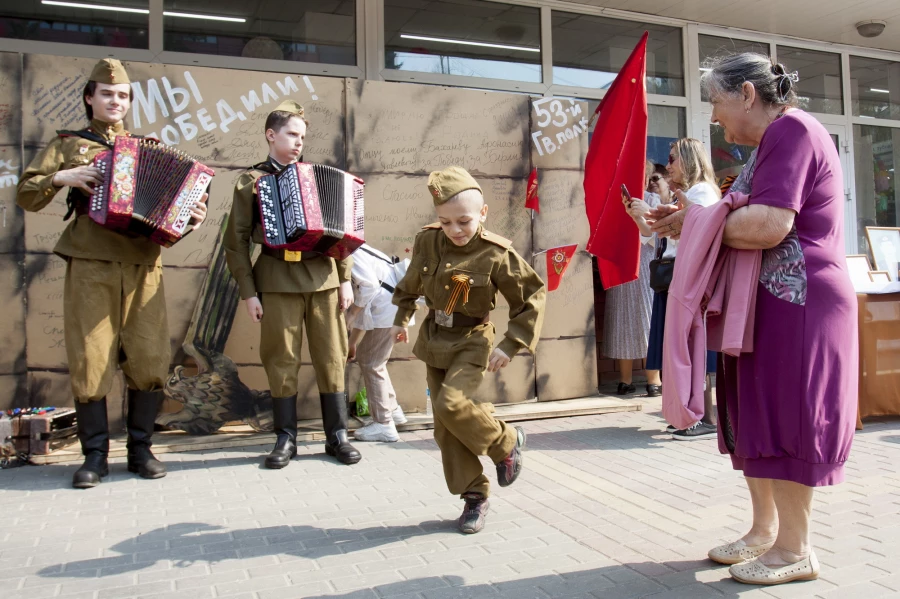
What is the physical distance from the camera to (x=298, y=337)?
509cm

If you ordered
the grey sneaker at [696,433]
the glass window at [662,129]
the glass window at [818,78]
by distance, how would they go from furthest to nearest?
the glass window at [818,78] < the glass window at [662,129] < the grey sneaker at [696,433]

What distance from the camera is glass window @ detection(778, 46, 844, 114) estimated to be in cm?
1023

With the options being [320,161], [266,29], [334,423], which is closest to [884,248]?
[320,161]

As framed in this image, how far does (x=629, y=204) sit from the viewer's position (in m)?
3.49

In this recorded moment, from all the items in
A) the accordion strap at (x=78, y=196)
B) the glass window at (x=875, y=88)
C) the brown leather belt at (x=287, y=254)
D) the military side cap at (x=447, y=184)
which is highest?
the glass window at (x=875, y=88)

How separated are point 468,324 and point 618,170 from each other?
275 centimetres

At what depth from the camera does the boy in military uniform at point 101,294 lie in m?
4.51

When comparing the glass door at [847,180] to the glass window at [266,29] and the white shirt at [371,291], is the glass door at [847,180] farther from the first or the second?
the white shirt at [371,291]

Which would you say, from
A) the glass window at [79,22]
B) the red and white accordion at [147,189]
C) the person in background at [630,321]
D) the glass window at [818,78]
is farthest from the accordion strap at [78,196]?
the glass window at [818,78]

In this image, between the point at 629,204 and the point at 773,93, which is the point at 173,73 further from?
the point at 773,93

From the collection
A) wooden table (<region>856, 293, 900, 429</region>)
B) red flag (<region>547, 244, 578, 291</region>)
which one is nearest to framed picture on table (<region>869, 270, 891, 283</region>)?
wooden table (<region>856, 293, 900, 429</region>)

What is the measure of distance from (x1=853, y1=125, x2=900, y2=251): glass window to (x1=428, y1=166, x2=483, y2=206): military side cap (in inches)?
348

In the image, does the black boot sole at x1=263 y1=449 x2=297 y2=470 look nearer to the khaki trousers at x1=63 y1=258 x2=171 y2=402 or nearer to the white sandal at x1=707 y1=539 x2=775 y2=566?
the khaki trousers at x1=63 y1=258 x2=171 y2=402

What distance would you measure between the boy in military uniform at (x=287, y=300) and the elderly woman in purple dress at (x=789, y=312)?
9.11 feet
